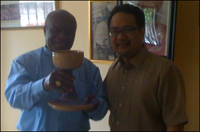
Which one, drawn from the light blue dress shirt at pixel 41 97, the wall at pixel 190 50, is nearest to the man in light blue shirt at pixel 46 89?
the light blue dress shirt at pixel 41 97

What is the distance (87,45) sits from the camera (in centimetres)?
122

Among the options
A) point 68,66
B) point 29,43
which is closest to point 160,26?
point 68,66

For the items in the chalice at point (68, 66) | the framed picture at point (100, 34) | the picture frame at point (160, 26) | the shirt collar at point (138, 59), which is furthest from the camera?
the framed picture at point (100, 34)

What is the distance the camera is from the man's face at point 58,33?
26.2 inches

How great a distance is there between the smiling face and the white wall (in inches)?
19.9

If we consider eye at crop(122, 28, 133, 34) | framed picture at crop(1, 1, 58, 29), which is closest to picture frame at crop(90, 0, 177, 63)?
eye at crop(122, 28, 133, 34)

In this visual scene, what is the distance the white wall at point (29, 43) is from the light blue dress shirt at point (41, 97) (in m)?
0.42

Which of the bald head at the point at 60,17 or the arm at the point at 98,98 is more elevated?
the bald head at the point at 60,17

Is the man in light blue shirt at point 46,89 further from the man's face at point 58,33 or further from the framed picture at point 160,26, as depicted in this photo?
the framed picture at point 160,26

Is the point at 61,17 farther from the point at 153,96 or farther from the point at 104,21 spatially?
the point at 104,21

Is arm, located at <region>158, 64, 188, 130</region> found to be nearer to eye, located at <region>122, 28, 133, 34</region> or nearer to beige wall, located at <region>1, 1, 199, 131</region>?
eye, located at <region>122, 28, 133, 34</region>

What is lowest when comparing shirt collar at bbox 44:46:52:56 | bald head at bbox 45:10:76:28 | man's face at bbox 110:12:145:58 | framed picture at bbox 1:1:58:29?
shirt collar at bbox 44:46:52:56

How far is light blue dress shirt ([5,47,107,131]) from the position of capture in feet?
2.14

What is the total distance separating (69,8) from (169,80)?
82 centimetres
